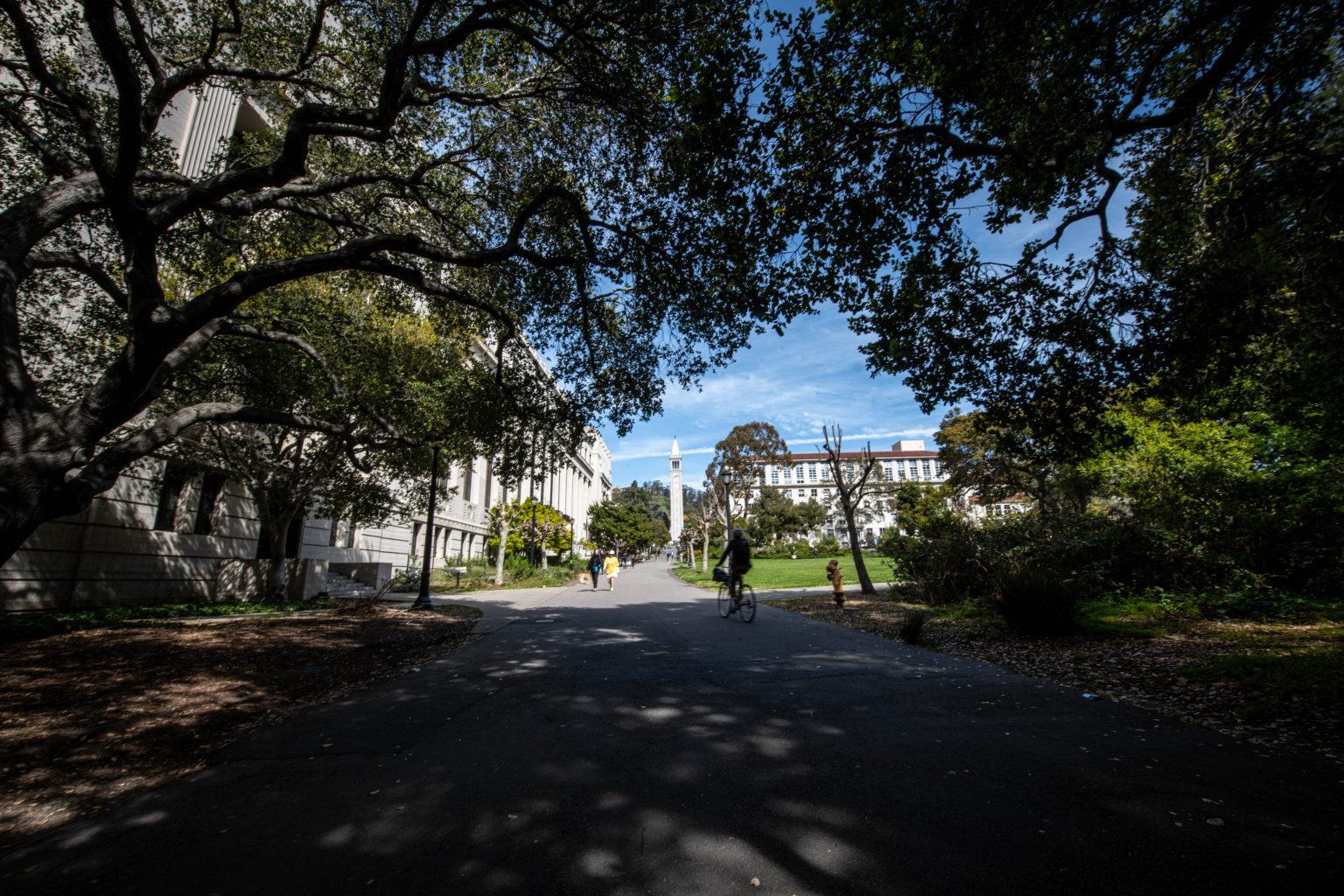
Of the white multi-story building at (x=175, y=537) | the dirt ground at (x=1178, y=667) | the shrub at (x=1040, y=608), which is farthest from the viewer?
the white multi-story building at (x=175, y=537)

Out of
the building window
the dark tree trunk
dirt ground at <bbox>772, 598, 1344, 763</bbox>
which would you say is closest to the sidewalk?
the building window

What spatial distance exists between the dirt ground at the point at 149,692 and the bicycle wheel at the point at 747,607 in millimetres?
5448

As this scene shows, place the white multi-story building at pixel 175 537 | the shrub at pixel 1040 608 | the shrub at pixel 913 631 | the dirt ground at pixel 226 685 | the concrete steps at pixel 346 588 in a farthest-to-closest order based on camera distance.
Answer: the concrete steps at pixel 346 588 < the white multi-story building at pixel 175 537 < the shrub at pixel 913 631 < the shrub at pixel 1040 608 < the dirt ground at pixel 226 685

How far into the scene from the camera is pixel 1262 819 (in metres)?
2.81

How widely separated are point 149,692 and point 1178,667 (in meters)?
11.1

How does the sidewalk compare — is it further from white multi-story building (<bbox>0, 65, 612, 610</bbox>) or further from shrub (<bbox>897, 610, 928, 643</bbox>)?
shrub (<bbox>897, 610, 928, 643</bbox>)

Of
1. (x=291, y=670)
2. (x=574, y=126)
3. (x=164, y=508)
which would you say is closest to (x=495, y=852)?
(x=291, y=670)

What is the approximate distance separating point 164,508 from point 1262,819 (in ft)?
73.0

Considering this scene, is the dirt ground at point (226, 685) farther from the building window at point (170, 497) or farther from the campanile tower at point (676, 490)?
the campanile tower at point (676, 490)

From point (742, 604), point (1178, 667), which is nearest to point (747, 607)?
point (742, 604)

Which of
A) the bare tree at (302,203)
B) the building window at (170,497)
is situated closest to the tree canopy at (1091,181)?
the bare tree at (302,203)

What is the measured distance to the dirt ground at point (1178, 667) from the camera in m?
4.28

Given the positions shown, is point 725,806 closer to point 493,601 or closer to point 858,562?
point 858,562

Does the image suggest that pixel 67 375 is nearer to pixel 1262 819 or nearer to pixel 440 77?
pixel 440 77
